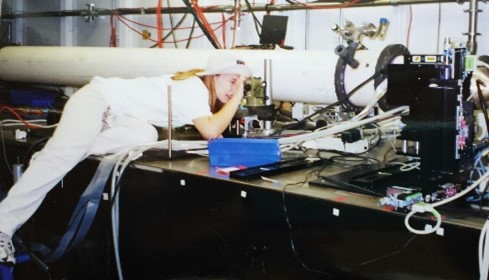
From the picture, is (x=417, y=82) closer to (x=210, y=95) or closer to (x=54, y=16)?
(x=210, y=95)

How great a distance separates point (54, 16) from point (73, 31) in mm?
164

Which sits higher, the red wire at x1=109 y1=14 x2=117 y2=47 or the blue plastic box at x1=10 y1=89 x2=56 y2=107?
the red wire at x1=109 y1=14 x2=117 y2=47

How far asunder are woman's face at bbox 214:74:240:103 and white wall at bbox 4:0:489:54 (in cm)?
76

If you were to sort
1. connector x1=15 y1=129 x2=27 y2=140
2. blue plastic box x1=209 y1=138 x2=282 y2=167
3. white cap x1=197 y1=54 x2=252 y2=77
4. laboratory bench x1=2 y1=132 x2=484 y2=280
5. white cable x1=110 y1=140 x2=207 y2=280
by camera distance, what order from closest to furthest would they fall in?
laboratory bench x1=2 y1=132 x2=484 y2=280, blue plastic box x1=209 y1=138 x2=282 y2=167, white cable x1=110 y1=140 x2=207 y2=280, white cap x1=197 y1=54 x2=252 y2=77, connector x1=15 y1=129 x2=27 y2=140

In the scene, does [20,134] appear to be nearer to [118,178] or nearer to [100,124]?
[100,124]

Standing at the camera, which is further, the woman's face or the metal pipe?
the metal pipe

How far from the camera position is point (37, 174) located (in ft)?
5.46

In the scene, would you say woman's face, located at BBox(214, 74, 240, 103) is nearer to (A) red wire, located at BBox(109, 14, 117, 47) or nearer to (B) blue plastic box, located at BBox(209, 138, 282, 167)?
(B) blue plastic box, located at BBox(209, 138, 282, 167)

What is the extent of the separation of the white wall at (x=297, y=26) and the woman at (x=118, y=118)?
2.56 feet

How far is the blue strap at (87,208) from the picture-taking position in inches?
64.6

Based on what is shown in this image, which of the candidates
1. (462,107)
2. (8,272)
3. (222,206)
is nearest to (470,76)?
(462,107)

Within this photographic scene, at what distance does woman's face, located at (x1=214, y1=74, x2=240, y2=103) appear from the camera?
1.78 metres

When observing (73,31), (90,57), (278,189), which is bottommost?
(278,189)

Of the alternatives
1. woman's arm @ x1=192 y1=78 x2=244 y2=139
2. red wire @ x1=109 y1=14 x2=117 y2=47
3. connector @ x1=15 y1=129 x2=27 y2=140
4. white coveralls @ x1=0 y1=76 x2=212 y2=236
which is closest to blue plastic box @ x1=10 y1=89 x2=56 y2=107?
red wire @ x1=109 y1=14 x2=117 y2=47
